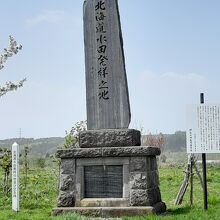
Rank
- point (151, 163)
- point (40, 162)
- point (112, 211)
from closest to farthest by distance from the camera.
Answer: point (112, 211) < point (151, 163) < point (40, 162)

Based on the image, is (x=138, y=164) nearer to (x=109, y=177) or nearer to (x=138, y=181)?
(x=138, y=181)

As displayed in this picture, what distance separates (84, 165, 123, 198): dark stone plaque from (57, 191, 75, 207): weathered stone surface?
0.26 m

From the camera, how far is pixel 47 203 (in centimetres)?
1269

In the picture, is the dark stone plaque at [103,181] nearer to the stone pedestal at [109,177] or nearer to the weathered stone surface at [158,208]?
the stone pedestal at [109,177]

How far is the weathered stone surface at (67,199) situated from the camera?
30.0ft

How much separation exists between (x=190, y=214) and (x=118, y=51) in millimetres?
3387

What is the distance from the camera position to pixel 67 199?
30.1 feet

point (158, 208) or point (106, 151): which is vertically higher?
point (106, 151)

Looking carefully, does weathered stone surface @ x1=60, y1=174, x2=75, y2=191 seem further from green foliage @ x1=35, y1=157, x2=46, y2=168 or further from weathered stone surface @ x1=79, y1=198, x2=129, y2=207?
green foliage @ x1=35, y1=157, x2=46, y2=168

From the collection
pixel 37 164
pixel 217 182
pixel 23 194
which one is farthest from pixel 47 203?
pixel 37 164

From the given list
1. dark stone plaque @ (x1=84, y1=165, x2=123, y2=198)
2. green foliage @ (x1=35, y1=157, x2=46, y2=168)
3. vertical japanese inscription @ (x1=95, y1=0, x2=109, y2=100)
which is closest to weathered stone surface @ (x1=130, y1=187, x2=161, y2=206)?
dark stone plaque @ (x1=84, y1=165, x2=123, y2=198)

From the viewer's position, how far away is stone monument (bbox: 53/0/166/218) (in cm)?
889

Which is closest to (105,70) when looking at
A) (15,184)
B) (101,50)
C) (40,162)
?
(101,50)

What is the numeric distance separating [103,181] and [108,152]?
1.90 feet
